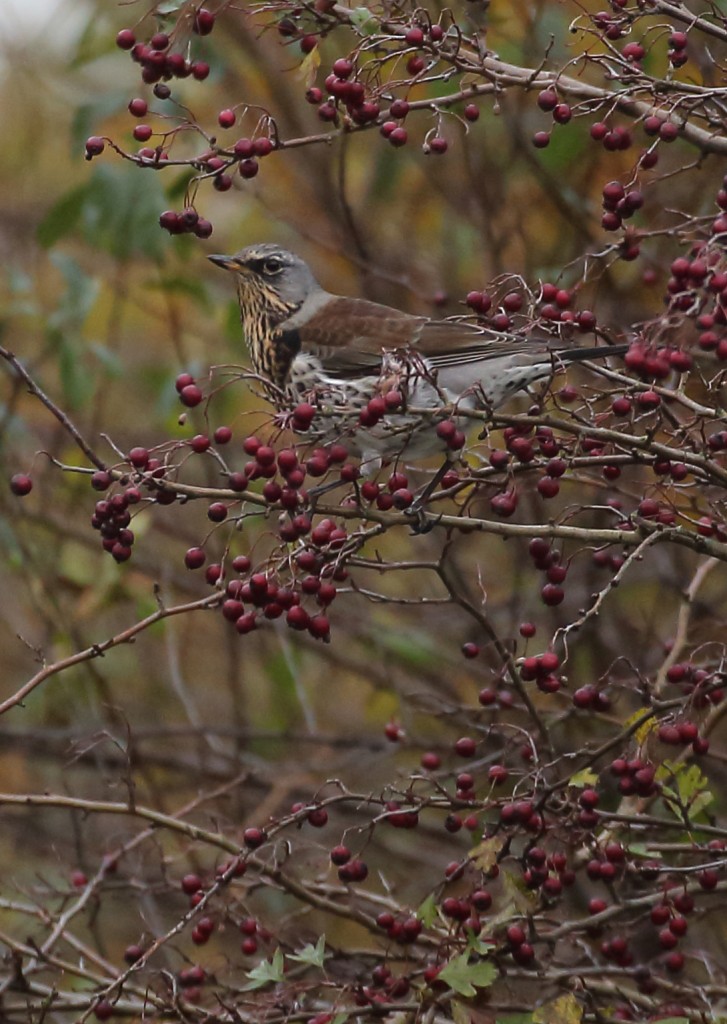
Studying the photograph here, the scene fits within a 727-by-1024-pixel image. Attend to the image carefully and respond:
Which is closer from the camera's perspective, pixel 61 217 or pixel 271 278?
pixel 61 217

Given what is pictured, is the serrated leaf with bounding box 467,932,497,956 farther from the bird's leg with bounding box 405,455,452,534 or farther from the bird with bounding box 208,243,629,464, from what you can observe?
the bird with bounding box 208,243,629,464

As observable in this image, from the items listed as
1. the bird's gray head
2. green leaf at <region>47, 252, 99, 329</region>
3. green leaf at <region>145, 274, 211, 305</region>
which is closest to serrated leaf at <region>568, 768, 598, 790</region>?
the bird's gray head

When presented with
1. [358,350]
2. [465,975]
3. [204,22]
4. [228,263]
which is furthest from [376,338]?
[465,975]

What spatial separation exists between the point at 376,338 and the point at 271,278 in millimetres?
641

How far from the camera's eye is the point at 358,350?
4.45m

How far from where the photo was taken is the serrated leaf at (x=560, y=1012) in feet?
9.02

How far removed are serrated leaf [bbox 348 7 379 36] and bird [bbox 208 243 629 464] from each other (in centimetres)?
72

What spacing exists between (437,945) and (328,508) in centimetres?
101

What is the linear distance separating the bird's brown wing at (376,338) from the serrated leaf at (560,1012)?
1.91 metres

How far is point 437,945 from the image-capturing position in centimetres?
321

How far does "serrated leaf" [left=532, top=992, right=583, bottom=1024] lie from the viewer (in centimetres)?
275

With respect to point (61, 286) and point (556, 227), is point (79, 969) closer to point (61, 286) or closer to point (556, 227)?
point (556, 227)

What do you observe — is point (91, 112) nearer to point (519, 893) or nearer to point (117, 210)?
point (117, 210)

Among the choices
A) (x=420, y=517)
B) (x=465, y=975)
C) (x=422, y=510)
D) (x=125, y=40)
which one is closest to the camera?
(x=465, y=975)
